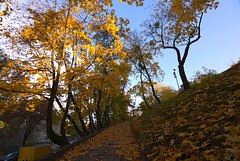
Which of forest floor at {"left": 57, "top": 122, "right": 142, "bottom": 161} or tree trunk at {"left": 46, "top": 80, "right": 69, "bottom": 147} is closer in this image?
forest floor at {"left": 57, "top": 122, "right": 142, "bottom": 161}

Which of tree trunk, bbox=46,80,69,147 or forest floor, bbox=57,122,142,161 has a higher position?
tree trunk, bbox=46,80,69,147

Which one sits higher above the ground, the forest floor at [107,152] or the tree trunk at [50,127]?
the tree trunk at [50,127]

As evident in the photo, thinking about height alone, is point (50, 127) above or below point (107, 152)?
above

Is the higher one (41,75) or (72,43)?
(72,43)

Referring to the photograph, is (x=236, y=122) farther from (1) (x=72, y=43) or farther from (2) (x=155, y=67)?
(2) (x=155, y=67)

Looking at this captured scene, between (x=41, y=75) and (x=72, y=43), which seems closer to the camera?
(x=41, y=75)

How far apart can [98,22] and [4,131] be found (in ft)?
95.3

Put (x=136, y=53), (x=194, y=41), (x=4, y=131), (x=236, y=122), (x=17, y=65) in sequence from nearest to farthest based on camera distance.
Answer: (x=236, y=122) → (x=17, y=65) → (x=194, y=41) → (x=136, y=53) → (x=4, y=131)

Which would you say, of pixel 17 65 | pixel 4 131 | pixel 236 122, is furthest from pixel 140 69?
pixel 4 131

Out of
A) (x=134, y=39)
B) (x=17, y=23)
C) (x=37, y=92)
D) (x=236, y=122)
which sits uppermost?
(x=134, y=39)

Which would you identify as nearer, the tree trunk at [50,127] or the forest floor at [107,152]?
the forest floor at [107,152]

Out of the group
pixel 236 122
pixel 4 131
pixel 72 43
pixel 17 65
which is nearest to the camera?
pixel 236 122

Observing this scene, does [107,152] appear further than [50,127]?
No

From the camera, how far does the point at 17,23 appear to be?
278 inches
